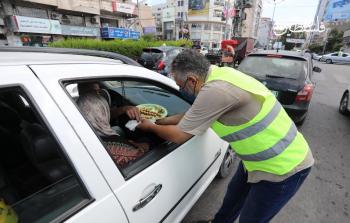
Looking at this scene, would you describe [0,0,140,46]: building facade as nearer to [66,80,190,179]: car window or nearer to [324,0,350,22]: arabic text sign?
[66,80,190,179]: car window

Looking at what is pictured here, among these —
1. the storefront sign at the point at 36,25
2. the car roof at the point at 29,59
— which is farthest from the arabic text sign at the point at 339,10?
the car roof at the point at 29,59

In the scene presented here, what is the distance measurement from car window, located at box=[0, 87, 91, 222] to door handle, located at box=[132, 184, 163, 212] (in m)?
0.28

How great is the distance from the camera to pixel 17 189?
128cm

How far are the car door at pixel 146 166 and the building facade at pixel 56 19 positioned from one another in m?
22.3

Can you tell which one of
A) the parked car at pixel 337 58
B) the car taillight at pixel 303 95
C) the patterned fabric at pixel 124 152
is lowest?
the parked car at pixel 337 58

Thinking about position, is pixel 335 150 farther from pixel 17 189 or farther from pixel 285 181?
pixel 17 189

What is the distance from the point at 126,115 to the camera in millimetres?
2154

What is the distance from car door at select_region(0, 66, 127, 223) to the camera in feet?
3.12

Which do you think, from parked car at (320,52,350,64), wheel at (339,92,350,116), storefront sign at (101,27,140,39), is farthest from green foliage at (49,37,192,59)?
parked car at (320,52,350,64)

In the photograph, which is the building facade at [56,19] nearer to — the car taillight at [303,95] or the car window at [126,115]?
the car window at [126,115]

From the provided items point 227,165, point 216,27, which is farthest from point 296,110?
point 216,27

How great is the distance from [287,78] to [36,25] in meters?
24.6

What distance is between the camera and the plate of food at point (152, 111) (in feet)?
6.87

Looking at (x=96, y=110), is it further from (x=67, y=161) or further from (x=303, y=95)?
(x=303, y=95)
